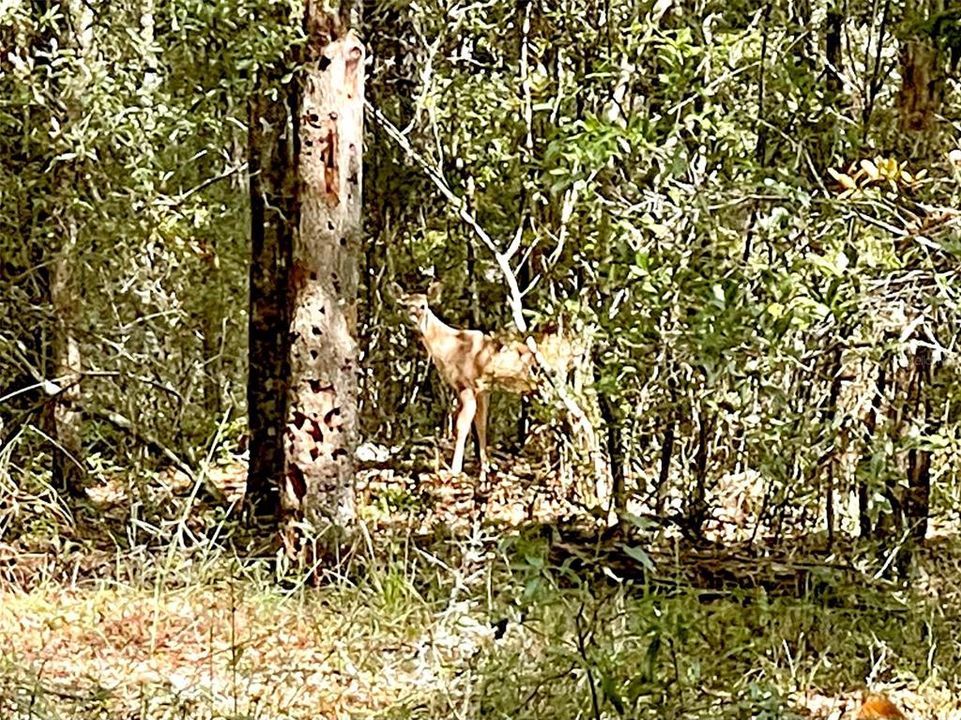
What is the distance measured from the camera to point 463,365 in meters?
8.57

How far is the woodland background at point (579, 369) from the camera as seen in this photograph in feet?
14.4

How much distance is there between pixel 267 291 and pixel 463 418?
1893 mm

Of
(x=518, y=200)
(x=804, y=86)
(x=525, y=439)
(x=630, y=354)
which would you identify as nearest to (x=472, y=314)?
(x=525, y=439)

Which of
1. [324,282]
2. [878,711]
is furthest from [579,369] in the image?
[878,711]

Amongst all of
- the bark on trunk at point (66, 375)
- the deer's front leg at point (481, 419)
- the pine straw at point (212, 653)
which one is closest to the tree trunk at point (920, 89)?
the pine straw at point (212, 653)

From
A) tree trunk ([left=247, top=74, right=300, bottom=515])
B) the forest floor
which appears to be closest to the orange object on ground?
the forest floor

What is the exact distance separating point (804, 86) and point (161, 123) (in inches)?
123

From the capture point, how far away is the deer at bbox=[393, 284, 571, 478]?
27.2 ft

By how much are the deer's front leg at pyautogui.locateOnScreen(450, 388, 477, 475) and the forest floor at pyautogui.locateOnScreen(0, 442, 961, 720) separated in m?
1.88

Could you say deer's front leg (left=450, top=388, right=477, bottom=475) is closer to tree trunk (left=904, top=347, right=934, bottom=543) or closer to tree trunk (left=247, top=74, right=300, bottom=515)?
tree trunk (left=247, top=74, right=300, bottom=515)

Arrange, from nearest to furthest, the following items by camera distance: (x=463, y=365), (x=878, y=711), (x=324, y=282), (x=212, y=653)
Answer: (x=878, y=711)
(x=212, y=653)
(x=324, y=282)
(x=463, y=365)

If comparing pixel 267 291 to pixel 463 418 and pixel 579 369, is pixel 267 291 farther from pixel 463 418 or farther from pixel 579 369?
pixel 463 418

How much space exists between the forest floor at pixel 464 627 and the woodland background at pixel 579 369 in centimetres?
2

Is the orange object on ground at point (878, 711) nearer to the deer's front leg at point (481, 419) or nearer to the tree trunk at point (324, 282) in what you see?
the tree trunk at point (324, 282)
